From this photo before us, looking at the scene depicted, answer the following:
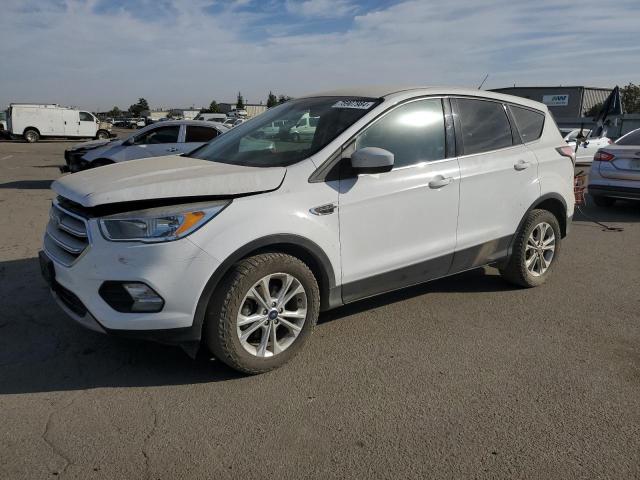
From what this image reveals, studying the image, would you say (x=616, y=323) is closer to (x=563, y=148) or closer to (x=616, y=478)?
(x=563, y=148)

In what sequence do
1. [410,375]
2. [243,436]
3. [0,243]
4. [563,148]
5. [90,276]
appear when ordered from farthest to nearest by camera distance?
[0,243] < [563,148] < [410,375] < [90,276] < [243,436]

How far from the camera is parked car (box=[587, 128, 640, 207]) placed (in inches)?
345

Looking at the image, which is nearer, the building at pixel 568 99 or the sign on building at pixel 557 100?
the building at pixel 568 99

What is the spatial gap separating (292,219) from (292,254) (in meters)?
0.25

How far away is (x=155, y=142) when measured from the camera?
11039mm

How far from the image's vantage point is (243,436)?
2.78 m

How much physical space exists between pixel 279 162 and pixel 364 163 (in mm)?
578

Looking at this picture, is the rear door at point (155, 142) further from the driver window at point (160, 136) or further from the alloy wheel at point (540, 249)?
the alloy wheel at point (540, 249)

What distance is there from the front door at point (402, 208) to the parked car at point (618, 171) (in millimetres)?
6121

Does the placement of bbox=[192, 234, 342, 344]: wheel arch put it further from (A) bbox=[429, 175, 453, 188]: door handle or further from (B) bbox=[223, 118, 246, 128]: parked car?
(B) bbox=[223, 118, 246, 128]: parked car

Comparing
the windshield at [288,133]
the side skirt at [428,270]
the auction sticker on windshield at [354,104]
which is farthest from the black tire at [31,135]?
the side skirt at [428,270]

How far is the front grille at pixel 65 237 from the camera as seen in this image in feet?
10.3

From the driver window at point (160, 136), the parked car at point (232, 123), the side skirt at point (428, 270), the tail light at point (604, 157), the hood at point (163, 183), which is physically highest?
the parked car at point (232, 123)

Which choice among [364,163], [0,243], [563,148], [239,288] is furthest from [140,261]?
[0,243]
